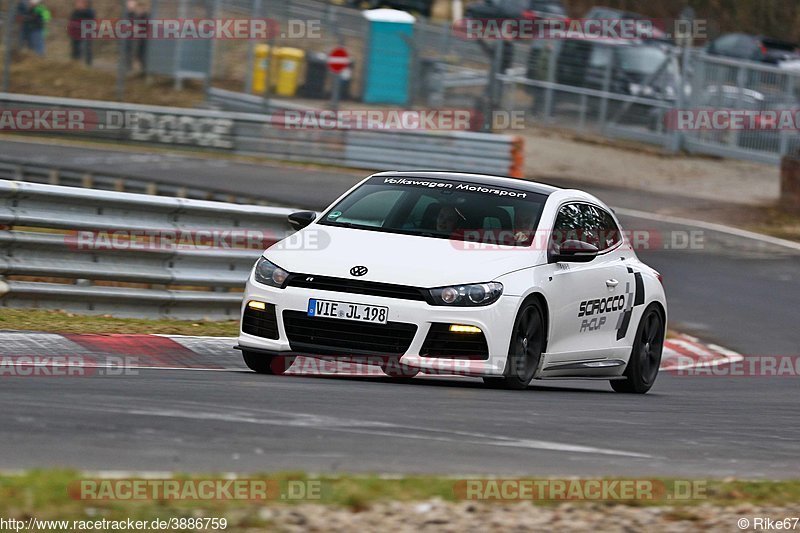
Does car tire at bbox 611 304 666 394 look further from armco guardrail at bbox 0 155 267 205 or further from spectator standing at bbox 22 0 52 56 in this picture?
spectator standing at bbox 22 0 52 56

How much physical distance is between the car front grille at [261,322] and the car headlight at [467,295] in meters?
1.02

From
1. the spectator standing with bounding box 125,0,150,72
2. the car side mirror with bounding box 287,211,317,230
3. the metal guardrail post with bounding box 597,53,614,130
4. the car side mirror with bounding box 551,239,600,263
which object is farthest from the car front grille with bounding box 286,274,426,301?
the metal guardrail post with bounding box 597,53,614,130

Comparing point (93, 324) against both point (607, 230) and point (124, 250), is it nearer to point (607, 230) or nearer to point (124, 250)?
point (124, 250)

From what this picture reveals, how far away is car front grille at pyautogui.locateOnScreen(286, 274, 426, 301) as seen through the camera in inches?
355

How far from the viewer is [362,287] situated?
9.05 m

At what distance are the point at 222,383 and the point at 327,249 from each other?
1.32 metres

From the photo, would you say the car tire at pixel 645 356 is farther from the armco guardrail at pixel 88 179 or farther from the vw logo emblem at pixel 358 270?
the armco guardrail at pixel 88 179

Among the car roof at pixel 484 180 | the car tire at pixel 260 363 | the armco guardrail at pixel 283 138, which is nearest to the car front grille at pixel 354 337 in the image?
the car tire at pixel 260 363

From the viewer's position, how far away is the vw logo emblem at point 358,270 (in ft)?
29.8

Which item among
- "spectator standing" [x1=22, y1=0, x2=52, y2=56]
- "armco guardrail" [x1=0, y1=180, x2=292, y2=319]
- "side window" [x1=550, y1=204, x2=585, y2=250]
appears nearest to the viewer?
"side window" [x1=550, y1=204, x2=585, y2=250]

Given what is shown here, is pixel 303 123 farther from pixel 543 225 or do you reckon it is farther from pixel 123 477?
pixel 123 477

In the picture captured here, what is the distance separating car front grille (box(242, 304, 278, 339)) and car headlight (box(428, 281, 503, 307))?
102cm

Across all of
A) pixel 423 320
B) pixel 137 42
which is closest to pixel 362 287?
pixel 423 320

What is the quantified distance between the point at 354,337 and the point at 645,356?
3474mm
